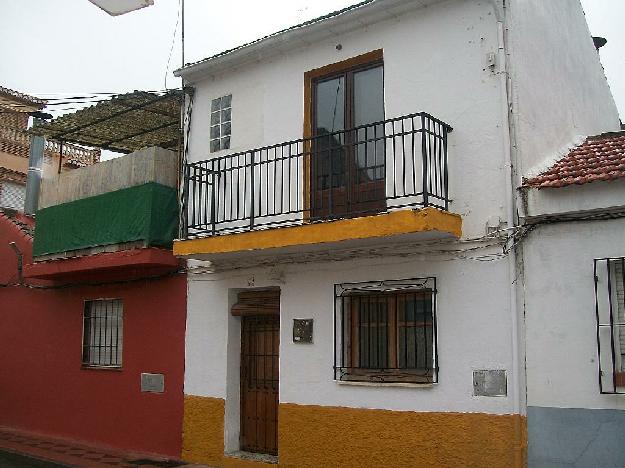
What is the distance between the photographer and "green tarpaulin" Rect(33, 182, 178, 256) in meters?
10.6

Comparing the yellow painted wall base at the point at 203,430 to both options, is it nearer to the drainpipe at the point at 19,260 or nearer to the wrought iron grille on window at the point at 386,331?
the wrought iron grille on window at the point at 386,331

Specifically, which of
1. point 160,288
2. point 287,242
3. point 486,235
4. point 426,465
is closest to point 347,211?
point 287,242

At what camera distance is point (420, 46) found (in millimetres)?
8406

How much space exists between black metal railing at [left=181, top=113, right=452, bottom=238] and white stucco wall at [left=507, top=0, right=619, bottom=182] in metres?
1.00

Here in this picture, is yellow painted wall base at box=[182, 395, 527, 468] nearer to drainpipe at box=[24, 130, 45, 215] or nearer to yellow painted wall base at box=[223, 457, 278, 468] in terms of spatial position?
yellow painted wall base at box=[223, 457, 278, 468]

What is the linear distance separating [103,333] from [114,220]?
232 centimetres

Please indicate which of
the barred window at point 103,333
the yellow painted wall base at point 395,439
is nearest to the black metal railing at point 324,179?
the yellow painted wall base at point 395,439

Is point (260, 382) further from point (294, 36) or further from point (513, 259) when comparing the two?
point (294, 36)

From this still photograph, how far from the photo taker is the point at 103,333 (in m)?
12.1

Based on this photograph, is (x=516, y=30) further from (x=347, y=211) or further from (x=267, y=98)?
(x=267, y=98)

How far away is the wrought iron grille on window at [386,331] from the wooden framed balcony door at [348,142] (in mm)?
1103

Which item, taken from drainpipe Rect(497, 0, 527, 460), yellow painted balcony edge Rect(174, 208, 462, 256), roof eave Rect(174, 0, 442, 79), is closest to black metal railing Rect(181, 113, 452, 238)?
yellow painted balcony edge Rect(174, 208, 462, 256)

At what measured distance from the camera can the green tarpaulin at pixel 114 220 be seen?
34.7 ft

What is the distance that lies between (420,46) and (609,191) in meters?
3.00
